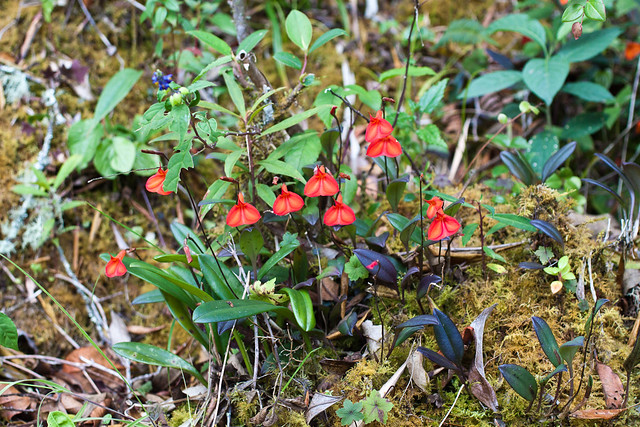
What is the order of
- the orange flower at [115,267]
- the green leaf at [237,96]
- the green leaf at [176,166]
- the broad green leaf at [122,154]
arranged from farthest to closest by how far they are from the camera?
1. the broad green leaf at [122,154]
2. the green leaf at [237,96]
3. the orange flower at [115,267]
4. the green leaf at [176,166]

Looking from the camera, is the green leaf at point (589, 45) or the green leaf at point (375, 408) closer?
the green leaf at point (375, 408)

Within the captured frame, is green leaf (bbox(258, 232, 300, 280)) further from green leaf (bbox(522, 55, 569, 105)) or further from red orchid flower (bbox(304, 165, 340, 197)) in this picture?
green leaf (bbox(522, 55, 569, 105))

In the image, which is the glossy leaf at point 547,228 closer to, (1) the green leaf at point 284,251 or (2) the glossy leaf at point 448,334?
(2) the glossy leaf at point 448,334

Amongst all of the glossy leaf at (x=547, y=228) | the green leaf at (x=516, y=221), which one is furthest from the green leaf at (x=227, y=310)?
the glossy leaf at (x=547, y=228)

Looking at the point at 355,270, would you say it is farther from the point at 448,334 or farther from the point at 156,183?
the point at 156,183

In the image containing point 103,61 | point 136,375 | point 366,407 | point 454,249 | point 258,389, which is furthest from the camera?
point 103,61

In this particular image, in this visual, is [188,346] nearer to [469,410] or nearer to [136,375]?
[136,375]

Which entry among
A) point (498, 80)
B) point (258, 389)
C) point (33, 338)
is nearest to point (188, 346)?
point (258, 389)
